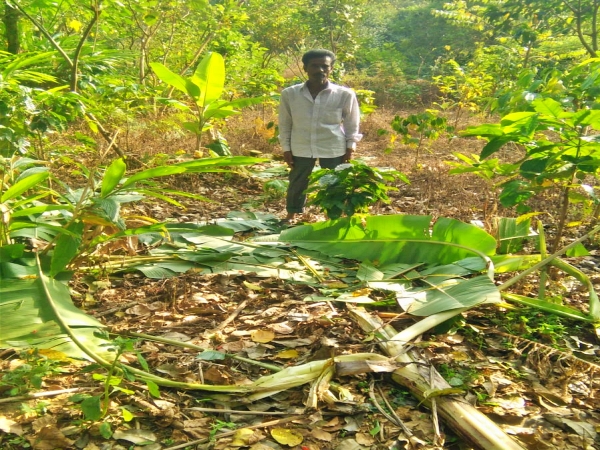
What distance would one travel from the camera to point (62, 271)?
2.14 meters

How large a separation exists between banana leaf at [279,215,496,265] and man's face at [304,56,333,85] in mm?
1361

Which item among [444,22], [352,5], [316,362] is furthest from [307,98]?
[444,22]

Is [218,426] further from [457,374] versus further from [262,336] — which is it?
[457,374]

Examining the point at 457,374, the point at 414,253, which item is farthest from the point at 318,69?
the point at 457,374

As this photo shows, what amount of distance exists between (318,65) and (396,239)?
5.64ft

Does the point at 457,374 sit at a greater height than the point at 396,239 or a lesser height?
lesser

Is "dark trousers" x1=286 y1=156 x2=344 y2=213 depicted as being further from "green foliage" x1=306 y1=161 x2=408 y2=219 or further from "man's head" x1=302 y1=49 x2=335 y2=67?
"green foliage" x1=306 y1=161 x2=408 y2=219

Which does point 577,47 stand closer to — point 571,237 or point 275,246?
point 571,237

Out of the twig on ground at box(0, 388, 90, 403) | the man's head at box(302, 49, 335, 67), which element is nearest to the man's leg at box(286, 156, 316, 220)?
the man's head at box(302, 49, 335, 67)

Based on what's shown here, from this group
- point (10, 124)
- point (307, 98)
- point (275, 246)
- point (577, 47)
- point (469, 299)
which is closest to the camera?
point (469, 299)

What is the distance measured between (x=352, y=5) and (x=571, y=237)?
864cm

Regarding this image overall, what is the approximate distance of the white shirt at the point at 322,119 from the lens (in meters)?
3.92

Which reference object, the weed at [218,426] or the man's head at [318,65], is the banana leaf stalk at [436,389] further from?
the man's head at [318,65]

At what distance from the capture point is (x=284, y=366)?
1.87m
